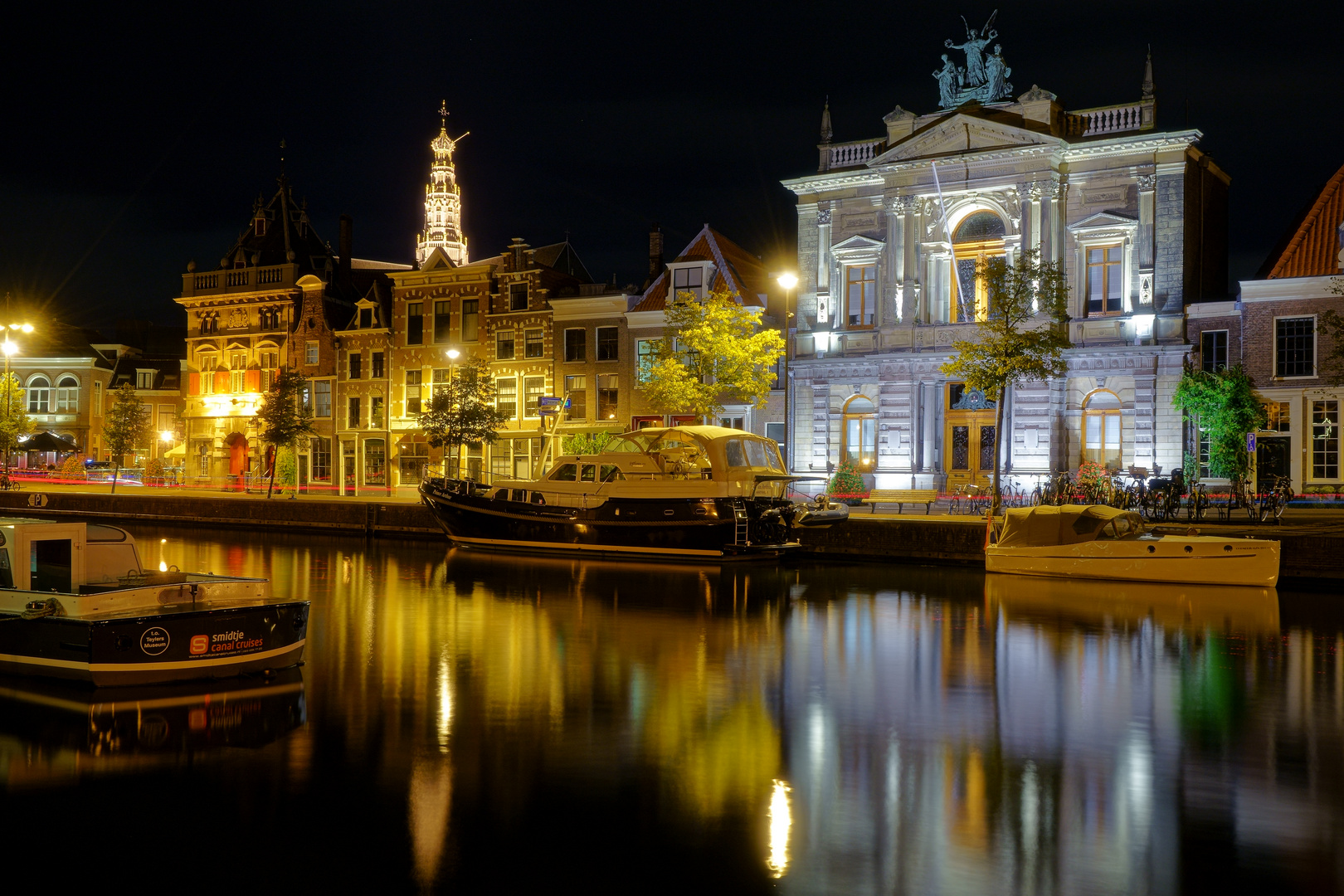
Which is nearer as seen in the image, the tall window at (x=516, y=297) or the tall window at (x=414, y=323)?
the tall window at (x=516, y=297)

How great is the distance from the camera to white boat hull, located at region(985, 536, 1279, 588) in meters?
23.9

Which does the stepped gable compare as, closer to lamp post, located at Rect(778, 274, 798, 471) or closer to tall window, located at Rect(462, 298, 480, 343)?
lamp post, located at Rect(778, 274, 798, 471)

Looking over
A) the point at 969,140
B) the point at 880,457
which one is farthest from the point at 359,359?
the point at 969,140

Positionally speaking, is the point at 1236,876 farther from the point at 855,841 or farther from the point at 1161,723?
the point at 1161,723

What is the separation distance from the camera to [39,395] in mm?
75625

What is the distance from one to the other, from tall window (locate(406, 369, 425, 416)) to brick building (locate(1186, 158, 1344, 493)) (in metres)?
35.2

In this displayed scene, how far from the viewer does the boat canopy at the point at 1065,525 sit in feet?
82.4

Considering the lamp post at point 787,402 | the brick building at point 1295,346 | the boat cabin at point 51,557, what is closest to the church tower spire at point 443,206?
the lamp post at point 787,402

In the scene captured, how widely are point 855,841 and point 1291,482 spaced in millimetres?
32655

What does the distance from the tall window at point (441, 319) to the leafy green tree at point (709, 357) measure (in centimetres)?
1790

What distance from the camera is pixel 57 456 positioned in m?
74.8

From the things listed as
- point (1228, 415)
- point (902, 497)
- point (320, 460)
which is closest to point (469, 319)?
point (320, 460)

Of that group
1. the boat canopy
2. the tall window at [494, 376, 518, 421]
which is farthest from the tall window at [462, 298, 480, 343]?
the boat canopy

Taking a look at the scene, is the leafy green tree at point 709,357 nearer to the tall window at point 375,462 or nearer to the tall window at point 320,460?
the tall window at point 375,462
